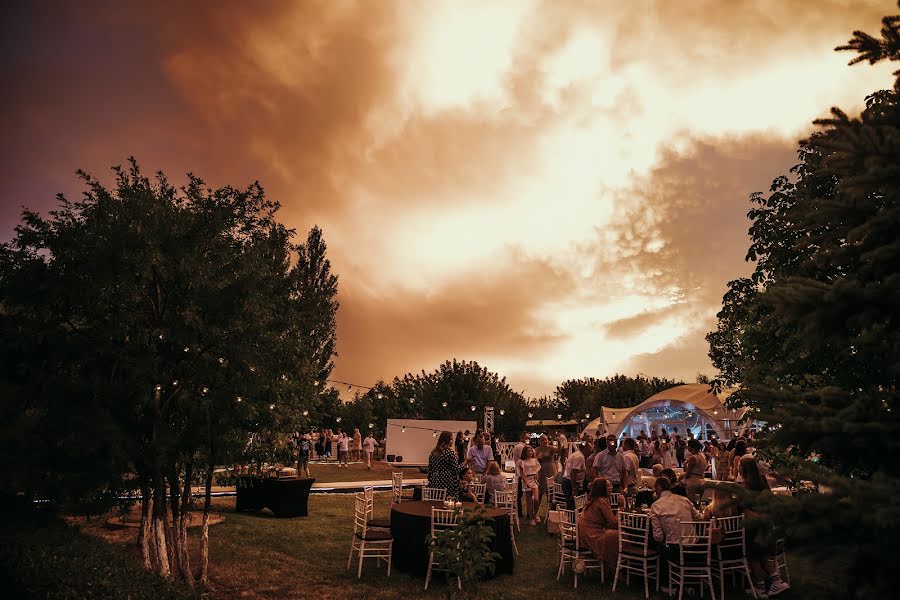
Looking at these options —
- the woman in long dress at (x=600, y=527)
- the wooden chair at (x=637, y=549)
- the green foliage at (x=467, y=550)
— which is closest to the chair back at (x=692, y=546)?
the wooden chair at (x=637, y=549)

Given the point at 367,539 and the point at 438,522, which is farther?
the point at 367,539

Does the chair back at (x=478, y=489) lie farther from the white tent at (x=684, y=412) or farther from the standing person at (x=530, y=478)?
the white tent at (x=684, y=412)

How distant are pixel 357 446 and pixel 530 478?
18.8 m

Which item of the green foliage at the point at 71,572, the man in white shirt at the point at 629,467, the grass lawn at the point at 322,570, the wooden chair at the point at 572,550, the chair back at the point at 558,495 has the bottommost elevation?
the grass lawn at the point at 322,570

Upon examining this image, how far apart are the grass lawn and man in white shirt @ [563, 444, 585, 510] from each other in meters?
0.96

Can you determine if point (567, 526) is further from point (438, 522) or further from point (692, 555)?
point (438, 522)

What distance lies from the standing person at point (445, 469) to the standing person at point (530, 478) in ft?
10.3

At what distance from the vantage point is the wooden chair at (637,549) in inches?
286

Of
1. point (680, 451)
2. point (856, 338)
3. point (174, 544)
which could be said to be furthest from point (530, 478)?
point (680, 451)

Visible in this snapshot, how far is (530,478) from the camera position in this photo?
12.7 meters

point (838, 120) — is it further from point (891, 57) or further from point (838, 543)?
point (838, 543)

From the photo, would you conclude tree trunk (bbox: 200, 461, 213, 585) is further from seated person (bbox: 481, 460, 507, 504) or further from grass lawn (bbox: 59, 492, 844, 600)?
seated person (bbox: 481, 460, 507, 504)

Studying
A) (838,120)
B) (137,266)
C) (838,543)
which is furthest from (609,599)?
(137,266)

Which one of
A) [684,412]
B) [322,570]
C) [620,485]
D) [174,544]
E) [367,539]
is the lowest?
[322,570]
